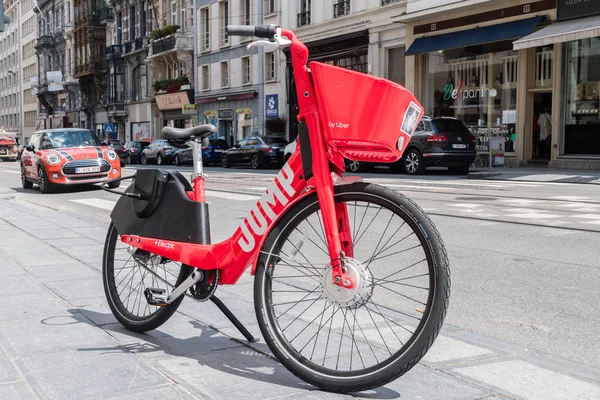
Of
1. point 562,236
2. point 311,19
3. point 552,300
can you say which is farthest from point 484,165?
point 552,300

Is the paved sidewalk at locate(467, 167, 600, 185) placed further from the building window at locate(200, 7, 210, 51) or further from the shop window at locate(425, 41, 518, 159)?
the building window at locate(200, 7, 210, 51)

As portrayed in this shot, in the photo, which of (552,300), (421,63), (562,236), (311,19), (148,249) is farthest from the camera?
(311,19)

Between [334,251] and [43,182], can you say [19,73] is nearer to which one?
[43,182]

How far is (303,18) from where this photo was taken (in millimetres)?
36125

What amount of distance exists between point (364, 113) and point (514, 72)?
2301 cm

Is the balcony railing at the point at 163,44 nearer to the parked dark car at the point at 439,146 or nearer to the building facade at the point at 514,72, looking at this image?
the building facade at the point at 514,72

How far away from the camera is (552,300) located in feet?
16.8

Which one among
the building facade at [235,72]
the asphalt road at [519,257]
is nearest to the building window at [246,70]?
the building facade at [235,72]

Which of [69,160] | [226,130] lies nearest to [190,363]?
[69,160]

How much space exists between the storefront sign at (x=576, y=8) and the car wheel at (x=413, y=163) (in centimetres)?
627

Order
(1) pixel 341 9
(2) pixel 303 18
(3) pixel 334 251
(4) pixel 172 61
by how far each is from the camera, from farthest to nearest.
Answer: (4) pixel 172 61 < (2) pixel 303 18 < (1) pixel 341 9 < (3) pixel 334 251

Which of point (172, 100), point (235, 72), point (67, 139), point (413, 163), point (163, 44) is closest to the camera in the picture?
point (67, 139)

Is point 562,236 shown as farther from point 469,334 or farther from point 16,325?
point 16,325

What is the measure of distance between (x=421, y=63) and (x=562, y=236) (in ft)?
70.4
